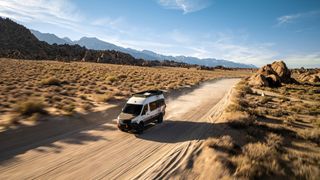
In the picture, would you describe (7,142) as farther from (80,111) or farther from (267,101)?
(267,101)

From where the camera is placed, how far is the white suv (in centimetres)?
1530

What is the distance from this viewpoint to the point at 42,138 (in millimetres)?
13977

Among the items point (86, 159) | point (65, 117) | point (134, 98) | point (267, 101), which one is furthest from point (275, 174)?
point (267, 101)

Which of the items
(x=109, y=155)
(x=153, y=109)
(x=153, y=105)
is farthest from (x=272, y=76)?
(x=109, y=155)

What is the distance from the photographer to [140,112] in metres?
15.9

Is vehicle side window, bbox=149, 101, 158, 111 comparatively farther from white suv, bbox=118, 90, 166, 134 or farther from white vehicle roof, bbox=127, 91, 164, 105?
white vehicle roof, bbox=127, 91, 164, 105

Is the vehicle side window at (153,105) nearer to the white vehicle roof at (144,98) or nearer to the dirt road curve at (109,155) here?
the white vehicle roof at (144,98)

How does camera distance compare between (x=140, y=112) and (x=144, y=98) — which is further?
(x=144, y=98)

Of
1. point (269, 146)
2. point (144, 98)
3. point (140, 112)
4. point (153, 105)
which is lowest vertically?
point (269, 146)

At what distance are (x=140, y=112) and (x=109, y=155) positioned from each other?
4.19 metres

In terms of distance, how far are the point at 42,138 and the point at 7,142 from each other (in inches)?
64.7

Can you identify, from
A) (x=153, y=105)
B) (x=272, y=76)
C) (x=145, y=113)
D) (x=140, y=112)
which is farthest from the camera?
(x=272, y=76)

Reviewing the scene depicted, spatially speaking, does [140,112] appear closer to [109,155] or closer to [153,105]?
[153,105]

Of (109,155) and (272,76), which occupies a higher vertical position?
(272,76)
